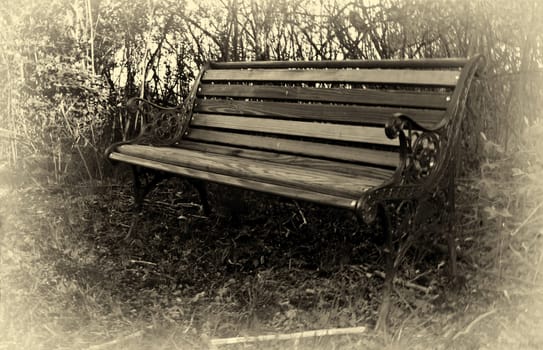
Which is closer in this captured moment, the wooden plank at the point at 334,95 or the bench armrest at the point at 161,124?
the wooden plank at the point at 334,95

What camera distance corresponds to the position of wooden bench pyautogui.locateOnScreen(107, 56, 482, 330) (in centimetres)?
287

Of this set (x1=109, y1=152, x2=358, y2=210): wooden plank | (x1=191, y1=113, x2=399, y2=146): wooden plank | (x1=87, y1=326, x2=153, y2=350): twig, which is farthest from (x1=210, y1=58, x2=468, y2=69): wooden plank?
(x1=87, y1=326, x2=153, y2=350): twig

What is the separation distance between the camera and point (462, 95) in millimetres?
2975

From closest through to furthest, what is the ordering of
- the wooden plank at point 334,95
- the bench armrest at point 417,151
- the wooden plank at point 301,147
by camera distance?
the bench armrest at point 417,151
the wooden plank at point 334,95
the wooden plank at point 301,147

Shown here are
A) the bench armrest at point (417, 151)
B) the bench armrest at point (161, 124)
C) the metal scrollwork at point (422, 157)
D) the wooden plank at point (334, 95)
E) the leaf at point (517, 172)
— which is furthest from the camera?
the bench armrest at point (161, 124)

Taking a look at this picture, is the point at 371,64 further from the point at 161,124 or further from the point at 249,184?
the point at 161,124

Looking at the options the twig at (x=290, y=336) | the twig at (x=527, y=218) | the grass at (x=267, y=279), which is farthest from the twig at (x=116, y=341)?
the twig at (x=527, y=218)

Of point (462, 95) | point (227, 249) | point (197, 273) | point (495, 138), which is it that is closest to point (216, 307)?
point (197, 273)

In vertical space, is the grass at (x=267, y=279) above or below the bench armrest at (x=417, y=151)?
below

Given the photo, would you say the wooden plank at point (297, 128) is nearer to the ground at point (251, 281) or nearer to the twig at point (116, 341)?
the ground at point (251, 281)

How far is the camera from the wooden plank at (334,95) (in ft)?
10.2

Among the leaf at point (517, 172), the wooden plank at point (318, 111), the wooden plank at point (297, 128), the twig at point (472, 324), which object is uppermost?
the wooden plank at point (318, 111)

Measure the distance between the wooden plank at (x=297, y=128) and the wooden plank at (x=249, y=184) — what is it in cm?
57

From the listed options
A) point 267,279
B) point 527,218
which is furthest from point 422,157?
point 267,279
